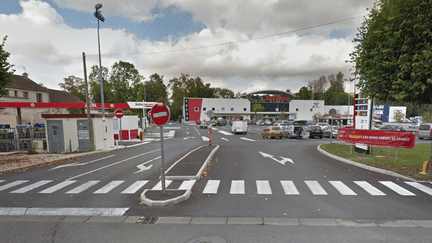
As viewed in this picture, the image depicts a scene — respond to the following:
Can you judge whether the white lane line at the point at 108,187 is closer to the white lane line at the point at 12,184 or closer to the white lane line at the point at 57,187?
the white lane line at the point at 57,187

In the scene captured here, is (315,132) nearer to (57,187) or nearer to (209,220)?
(209,220)

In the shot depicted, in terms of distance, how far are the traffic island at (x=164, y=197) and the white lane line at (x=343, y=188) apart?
4.78m

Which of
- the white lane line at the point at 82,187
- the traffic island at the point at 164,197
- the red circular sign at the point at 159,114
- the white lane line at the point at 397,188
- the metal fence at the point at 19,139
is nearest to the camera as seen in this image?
the traffic island at the point at 164,197

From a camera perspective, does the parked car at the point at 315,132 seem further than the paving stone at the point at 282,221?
Yes

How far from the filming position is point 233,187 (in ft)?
22.4

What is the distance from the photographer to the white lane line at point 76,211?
5153mm

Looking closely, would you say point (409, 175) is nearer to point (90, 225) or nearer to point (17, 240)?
point (90, 225)

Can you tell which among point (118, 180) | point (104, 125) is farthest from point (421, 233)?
point (104, 125)

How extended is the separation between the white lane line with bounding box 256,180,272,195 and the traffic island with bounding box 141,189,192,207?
2.25 meters

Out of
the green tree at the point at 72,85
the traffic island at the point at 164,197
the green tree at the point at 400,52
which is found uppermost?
the green tree at the point at 72,85

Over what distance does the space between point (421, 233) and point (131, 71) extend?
63.7 meters

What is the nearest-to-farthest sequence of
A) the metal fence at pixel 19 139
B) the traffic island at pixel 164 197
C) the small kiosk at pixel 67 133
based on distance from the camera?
the traffic island at pixel 164 197 → the small kiosk at pixel 67 133 → the metal fence at pixel 19 139

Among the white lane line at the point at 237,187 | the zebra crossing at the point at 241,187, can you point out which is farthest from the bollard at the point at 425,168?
the white lane line at the point at 237,187

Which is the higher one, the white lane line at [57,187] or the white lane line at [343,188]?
the white lane line at [343,188]
